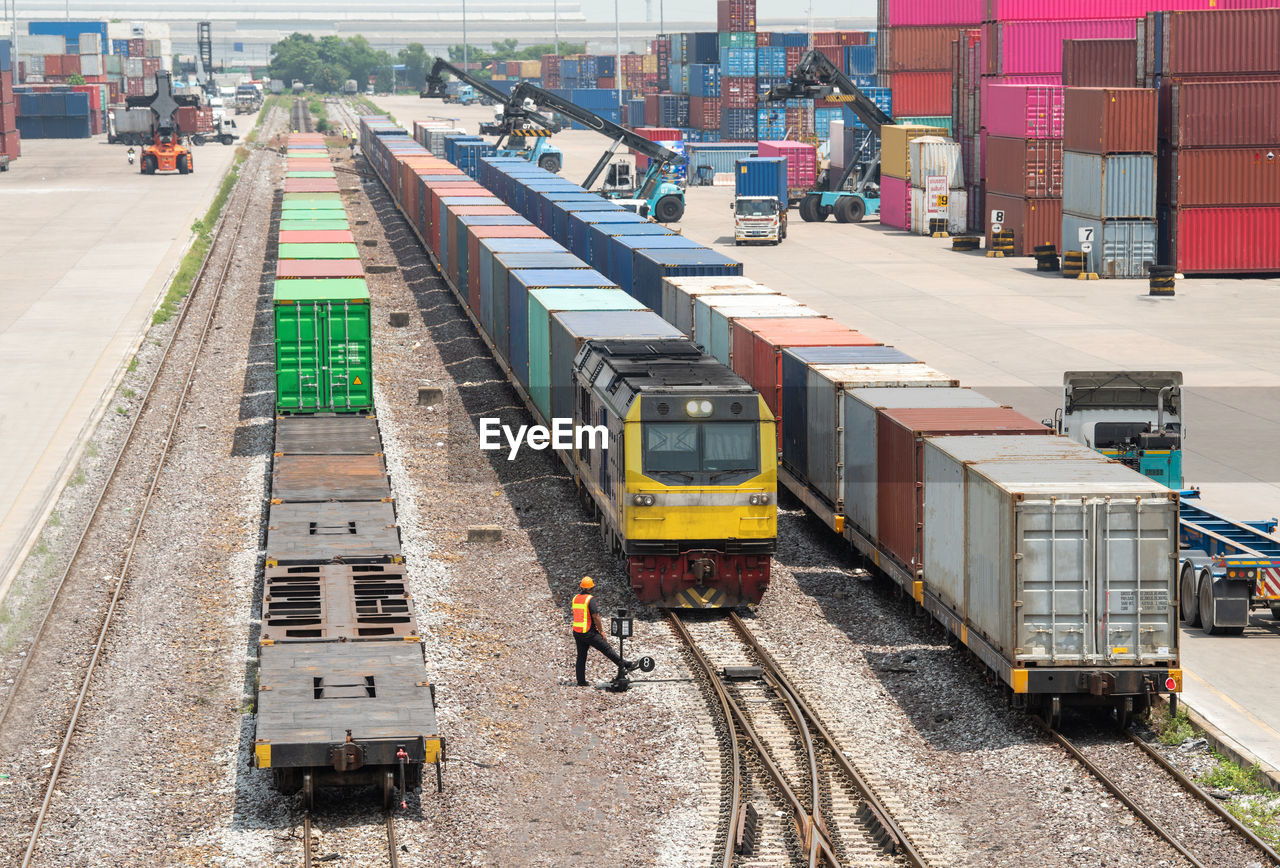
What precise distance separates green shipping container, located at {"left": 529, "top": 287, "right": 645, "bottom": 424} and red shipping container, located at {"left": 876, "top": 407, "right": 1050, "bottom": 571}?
10210 mm

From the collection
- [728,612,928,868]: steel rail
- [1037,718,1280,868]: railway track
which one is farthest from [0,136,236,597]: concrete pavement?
[1037,718,1280,868]: railway track

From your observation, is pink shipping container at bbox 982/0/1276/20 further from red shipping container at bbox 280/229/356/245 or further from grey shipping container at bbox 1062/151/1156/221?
red shipping container at bbox 280/229/356/245

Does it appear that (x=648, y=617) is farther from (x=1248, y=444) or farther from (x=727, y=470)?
(x=1248, y=444)

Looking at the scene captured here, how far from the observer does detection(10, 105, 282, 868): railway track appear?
62.8ft

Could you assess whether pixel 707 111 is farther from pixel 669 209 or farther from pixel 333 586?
pixel 333 586

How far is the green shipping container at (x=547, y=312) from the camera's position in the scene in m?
33.9

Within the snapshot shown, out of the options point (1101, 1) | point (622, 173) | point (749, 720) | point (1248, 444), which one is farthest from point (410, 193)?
point (749, 720)

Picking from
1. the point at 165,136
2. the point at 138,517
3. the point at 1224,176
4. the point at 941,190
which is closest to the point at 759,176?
the point at 941,190

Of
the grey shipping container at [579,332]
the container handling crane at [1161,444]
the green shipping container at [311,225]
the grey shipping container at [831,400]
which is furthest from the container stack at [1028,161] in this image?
the container handling crane at [1161,444]

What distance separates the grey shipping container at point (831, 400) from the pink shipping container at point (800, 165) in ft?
212

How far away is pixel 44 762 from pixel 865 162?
73617mm

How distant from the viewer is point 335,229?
54312 mm

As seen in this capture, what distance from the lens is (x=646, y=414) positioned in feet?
79.7

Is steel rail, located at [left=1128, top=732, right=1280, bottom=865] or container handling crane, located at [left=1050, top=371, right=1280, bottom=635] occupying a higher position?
container handling crane, located at [left=1050, top=371, right=1280, bottom=635]
